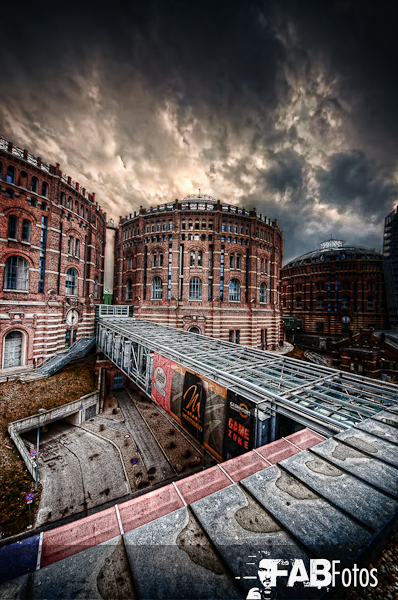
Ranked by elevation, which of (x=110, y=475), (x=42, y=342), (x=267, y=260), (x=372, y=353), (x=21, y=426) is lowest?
(x=110, y=475)

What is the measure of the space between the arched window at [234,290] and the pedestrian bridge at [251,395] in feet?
61.4

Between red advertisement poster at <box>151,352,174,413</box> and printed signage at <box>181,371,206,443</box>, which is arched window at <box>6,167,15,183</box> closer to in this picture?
red advertisement poster at <box>151,352,174,413</box>

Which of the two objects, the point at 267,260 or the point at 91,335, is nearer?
the point at 91,335

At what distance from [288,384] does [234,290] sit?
80.7 feet

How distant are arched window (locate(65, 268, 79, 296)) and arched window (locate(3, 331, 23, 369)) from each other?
647 cm

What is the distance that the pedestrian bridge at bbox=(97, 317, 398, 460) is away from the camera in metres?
7.07

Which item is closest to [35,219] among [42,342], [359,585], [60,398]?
[42,342]

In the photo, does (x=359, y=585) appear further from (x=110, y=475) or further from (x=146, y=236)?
(x=146, y=236)

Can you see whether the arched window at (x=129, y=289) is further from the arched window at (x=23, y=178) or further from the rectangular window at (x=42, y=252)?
the arched window at (x=23, y=178)

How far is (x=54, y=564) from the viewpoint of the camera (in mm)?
2480

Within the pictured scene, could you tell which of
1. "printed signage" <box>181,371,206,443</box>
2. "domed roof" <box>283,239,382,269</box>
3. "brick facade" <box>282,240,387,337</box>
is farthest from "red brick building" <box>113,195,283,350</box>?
"domed roof" <box>283,239,382,269</box>

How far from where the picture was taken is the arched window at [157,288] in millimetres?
32500

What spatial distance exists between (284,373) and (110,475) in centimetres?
1300

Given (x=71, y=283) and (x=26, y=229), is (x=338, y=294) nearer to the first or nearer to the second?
(x=71, y=283)
